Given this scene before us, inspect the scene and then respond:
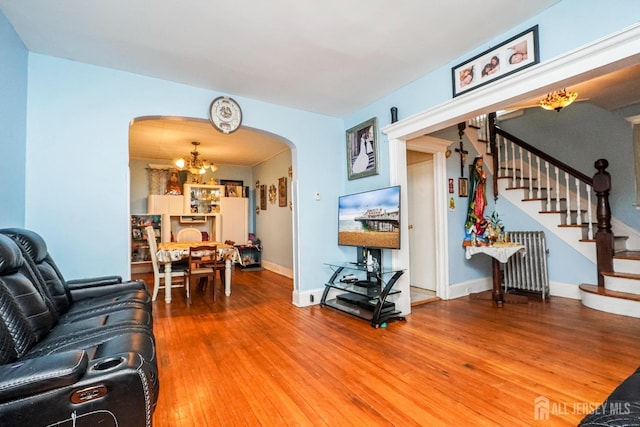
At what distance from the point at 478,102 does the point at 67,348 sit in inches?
127

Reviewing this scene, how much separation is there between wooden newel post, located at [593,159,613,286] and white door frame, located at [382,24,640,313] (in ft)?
5.69

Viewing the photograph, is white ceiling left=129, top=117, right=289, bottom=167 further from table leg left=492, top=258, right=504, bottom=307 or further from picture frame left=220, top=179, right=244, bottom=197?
table leg left=492, top=258, right=504, bottom=307

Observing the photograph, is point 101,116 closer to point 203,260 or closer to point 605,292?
point 203,260

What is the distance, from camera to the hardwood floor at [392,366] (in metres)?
1.66

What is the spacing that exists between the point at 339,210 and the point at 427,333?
1.83 meters

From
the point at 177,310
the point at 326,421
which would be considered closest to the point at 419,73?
the point at 326,421

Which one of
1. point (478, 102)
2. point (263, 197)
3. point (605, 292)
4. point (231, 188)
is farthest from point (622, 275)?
point (231, 188)

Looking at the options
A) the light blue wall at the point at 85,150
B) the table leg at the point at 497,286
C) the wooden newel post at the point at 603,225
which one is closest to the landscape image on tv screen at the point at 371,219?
the table leg at the point at 497,286

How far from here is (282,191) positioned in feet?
20.3

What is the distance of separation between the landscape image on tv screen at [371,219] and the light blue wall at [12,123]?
3.12 metres

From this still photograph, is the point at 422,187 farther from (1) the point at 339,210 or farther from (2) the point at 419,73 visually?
(2) the point at 419,73

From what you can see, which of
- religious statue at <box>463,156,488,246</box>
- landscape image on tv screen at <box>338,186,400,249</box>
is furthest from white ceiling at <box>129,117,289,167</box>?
religious statue at <box>463,156,488,246</box>

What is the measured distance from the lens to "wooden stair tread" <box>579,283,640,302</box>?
123 inches

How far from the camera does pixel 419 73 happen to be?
2994 mm
